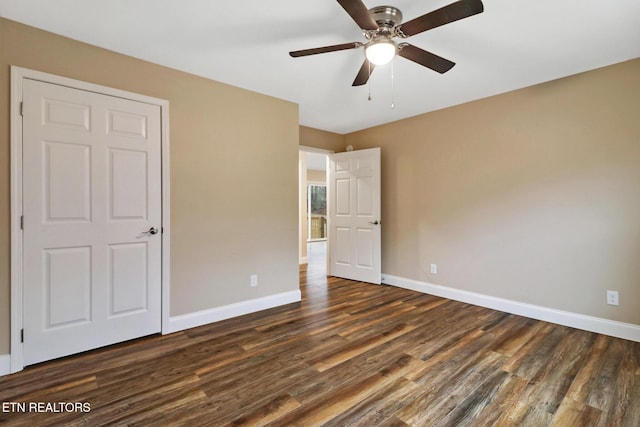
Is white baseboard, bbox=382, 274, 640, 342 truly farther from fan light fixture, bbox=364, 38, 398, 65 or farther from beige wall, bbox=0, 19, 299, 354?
fan light fixture, bbox=364, 38, 398, 65

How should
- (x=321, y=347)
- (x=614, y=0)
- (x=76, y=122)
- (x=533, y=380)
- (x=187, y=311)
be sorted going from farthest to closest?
(x=187, y=311)
(x=321, y=347)
(x=76, y=122)
(x=533, y=380)
(x=614, y=0)

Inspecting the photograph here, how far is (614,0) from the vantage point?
72.5 inches

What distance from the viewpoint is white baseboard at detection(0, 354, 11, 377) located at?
79.9 inches

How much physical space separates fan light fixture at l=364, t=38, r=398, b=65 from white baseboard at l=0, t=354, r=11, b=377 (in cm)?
319

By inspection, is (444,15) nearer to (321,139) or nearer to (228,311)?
(228,311)

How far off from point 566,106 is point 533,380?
2.54m

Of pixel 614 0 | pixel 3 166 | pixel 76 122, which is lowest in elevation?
pixel 3 166

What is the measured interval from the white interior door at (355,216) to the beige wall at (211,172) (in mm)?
1262

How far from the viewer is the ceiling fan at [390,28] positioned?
1.54 m

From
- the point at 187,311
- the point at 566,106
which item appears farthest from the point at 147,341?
the point at 566,106

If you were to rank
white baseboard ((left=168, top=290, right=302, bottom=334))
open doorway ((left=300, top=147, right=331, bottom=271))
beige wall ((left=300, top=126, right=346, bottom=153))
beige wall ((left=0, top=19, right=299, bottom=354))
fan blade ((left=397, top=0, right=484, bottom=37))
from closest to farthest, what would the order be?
fan blade ((left=397, top=0, right=484, bottom=37)), beige wall ((left=0, top=19, right=299, bottom=354)), white baseboard ((left=168, top=290, right=302, bottom=334)), beige wall ((left=300, top=126, right=346, bottom=153)), open doorway ((left=300, top=147, right=331, bottom=271))

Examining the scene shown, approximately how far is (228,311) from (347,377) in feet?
5.15

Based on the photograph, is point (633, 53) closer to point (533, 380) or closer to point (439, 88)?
point (439, 88)

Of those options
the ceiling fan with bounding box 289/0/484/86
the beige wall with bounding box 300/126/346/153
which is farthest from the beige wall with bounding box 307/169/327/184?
the ceiling fan with bounding box 289/0/484/86
